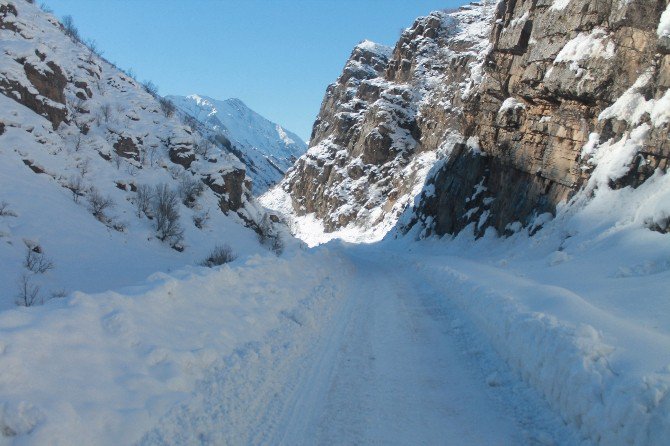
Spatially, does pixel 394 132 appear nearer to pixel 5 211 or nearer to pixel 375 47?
pixel 375 47

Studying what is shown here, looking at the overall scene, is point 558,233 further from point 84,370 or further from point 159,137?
point 159,137

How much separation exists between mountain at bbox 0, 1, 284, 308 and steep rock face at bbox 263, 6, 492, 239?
29003 mm

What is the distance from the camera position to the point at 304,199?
341 feet

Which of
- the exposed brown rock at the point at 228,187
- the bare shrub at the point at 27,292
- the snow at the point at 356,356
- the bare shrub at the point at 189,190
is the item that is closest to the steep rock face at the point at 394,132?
the exposed brown rock at the point at 228,187

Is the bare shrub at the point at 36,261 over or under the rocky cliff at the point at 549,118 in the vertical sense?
under

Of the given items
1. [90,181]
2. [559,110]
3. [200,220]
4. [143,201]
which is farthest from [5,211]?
[559,110]

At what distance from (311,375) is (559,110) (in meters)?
21.6

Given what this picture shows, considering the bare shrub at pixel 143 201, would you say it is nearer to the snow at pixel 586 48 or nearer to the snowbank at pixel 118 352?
the snowbank at pixel 118 352

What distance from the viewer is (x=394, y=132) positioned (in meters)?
79.8

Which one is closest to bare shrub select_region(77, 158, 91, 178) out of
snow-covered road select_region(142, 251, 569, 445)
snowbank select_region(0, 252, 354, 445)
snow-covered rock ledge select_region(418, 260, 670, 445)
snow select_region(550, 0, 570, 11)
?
snowbank select_region(0, 252, 354, 445)

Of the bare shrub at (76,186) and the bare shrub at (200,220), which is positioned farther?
the bare shrub at (200,220)

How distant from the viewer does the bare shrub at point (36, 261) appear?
1655 centimetres

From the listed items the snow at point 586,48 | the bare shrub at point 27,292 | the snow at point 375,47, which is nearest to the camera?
the bare shrub at point 27,292

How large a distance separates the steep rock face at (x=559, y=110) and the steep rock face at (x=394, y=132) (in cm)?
2838
